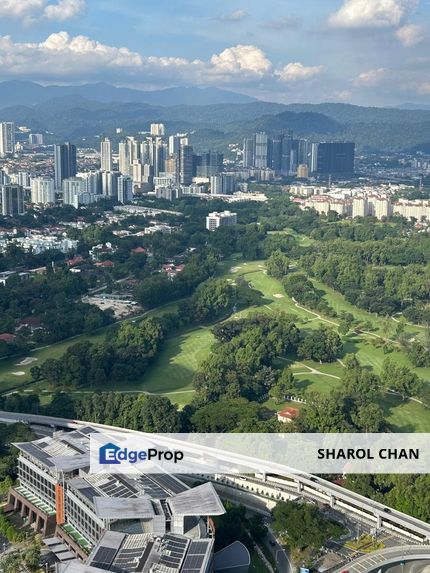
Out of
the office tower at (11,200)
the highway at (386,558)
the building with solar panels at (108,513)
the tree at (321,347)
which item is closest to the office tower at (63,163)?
the office tower at (11,200)

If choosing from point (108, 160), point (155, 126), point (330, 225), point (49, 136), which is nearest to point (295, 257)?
point (330, 225)

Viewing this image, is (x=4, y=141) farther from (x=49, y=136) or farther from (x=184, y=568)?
(x=184, y=568)

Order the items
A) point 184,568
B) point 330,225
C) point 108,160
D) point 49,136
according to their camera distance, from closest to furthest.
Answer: point 184,568
point 330,225
point 108,160
point 49,136

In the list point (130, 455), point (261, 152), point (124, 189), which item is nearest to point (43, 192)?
point (124, 189)

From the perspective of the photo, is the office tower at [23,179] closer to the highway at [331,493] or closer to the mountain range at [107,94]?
the highway at [331,493]

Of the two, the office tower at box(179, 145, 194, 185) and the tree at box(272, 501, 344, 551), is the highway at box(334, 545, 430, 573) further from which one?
the office tower at box(179, 145, 194, 185)

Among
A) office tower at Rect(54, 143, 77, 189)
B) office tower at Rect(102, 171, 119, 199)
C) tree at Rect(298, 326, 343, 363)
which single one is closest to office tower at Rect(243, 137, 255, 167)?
office tower at Rect(54, 143, 77, 189)

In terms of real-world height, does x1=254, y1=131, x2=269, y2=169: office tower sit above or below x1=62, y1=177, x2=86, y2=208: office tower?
above
